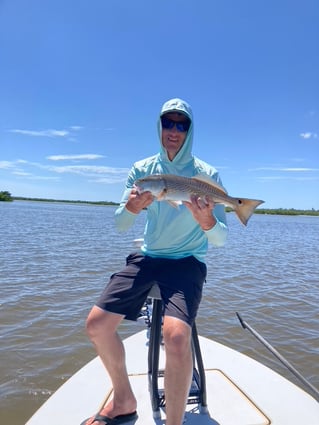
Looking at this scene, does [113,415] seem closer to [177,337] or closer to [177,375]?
[177,375]

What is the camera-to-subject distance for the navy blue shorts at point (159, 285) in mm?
2885

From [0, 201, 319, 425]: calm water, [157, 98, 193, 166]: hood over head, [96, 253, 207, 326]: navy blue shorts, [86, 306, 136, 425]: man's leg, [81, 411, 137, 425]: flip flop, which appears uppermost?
[157, 98, 193, 166]: hood over head

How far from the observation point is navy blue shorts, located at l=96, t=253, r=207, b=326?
114 inches

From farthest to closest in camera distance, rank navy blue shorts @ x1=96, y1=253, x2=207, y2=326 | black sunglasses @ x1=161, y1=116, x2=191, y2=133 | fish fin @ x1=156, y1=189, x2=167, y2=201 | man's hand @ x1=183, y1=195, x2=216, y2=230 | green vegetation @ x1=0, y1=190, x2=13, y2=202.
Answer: green vegetation @ x1=0, y1=190, x2=13, y2=202 < black sunglasses @ x1=161, y1=116, x2=191, y2=133 < fish fin @ x1=156, y1=189, x2=167, y2=201 < man's hand @ x1=183, y1=195, x2=216, y2=230 < navy blue shorts @ x1=96, y1=253, x2=207, y2=326

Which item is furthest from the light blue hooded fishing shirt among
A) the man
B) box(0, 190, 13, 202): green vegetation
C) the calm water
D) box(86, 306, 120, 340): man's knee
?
box(0, 190, 13, 202): green vegetation

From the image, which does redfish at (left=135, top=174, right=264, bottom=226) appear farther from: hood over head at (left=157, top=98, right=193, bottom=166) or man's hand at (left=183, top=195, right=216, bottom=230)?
hood over head at (left=157, top=98, right=193, bottom=166)

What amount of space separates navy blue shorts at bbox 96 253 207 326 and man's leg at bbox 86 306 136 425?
0.09m

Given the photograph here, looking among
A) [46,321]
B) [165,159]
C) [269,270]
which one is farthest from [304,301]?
[165,159]

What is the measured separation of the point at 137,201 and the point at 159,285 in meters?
0.77

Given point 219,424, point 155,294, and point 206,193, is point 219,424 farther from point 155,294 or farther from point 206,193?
point 206,193

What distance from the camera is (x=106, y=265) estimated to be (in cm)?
1177

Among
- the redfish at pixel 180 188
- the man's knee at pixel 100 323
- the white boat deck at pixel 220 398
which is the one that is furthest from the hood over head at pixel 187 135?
the white boat deck at pixel 220 398

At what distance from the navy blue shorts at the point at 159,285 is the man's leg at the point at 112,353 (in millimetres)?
93

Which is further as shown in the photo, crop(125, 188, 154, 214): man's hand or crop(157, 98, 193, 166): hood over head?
crop(157, 98, 193, 166): hood over head
